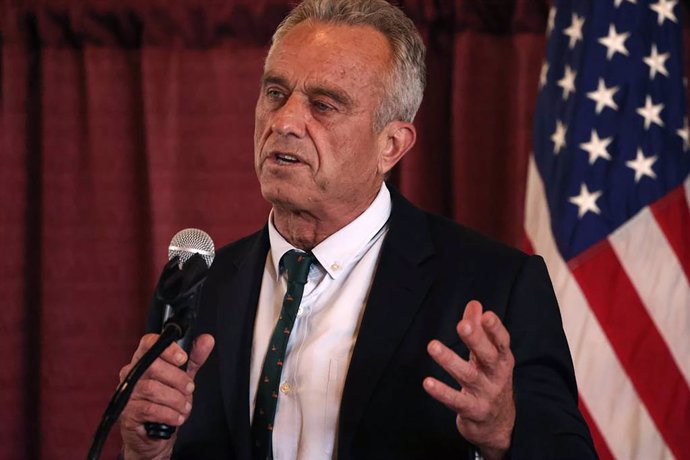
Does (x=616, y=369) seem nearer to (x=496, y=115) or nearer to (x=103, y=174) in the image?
(x=496, y=115)

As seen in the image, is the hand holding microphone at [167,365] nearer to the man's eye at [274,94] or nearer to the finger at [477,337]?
the finger at [477,337]

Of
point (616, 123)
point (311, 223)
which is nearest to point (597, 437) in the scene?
point (616, 123)

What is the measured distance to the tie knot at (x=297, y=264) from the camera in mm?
2016

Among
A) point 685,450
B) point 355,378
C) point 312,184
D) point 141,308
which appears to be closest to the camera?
point 355,378

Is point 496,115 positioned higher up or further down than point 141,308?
higher up

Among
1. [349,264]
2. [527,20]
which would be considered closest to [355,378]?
[349,264]

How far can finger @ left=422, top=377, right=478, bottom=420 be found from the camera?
57.4 inches

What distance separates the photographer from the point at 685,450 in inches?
103

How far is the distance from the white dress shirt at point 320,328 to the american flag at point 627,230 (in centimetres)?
78

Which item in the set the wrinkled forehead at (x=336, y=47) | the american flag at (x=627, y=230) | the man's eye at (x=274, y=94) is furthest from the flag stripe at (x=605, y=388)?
the man's eye at (x=274, y=94)

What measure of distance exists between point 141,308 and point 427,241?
1670 mm

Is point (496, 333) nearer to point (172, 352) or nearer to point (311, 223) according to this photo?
point (172, 352)

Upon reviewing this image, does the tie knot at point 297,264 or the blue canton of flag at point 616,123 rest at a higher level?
the blue canton of flag at point 616,123

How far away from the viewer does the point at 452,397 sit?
148 cm
